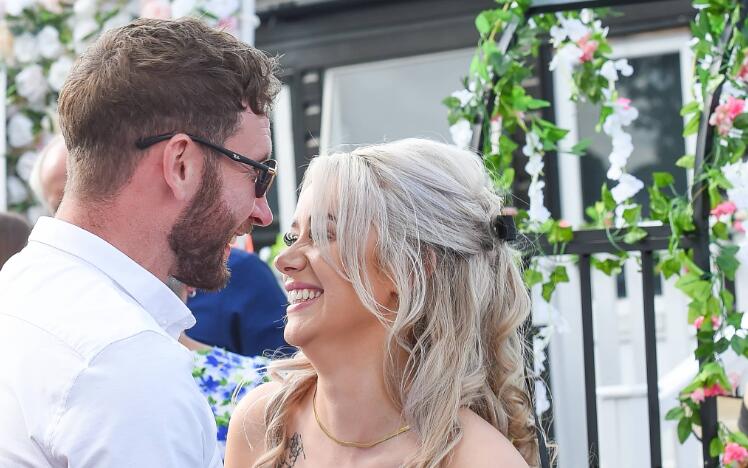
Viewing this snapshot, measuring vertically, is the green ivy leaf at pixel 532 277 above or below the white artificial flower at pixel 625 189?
below

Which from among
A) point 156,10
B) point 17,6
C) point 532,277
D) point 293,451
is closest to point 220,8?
point 156,10

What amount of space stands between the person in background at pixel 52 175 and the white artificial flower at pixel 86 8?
1.95m

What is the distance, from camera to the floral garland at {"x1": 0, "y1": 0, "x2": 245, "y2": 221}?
17.8ft

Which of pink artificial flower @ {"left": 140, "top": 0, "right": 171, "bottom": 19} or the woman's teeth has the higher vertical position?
pink artificial flower @ {"left": 140, "top": 0, "right": 171, "bottom": 19}

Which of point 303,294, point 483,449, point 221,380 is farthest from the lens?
point 221,380

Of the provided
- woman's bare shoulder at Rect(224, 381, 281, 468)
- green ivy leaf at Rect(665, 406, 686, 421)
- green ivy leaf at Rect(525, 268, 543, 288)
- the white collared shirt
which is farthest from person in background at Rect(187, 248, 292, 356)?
the white collared shirt

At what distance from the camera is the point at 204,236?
188 centimetres

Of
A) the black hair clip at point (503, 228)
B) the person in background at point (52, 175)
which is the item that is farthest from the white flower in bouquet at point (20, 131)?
the black hair clip at point (503, 228)

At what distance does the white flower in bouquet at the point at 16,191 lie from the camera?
565cm

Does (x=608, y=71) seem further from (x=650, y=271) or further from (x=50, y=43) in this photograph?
(x=50, y=43)

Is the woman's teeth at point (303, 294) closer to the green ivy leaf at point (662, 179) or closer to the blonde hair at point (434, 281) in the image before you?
the blonde hair at point (434, 281)

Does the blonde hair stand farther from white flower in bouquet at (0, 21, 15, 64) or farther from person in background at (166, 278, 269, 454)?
white flower in bouquet at (0, 21, 15, 64)

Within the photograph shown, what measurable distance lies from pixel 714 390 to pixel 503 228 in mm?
880

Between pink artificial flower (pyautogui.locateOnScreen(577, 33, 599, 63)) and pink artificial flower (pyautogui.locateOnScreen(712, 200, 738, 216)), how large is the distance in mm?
651
